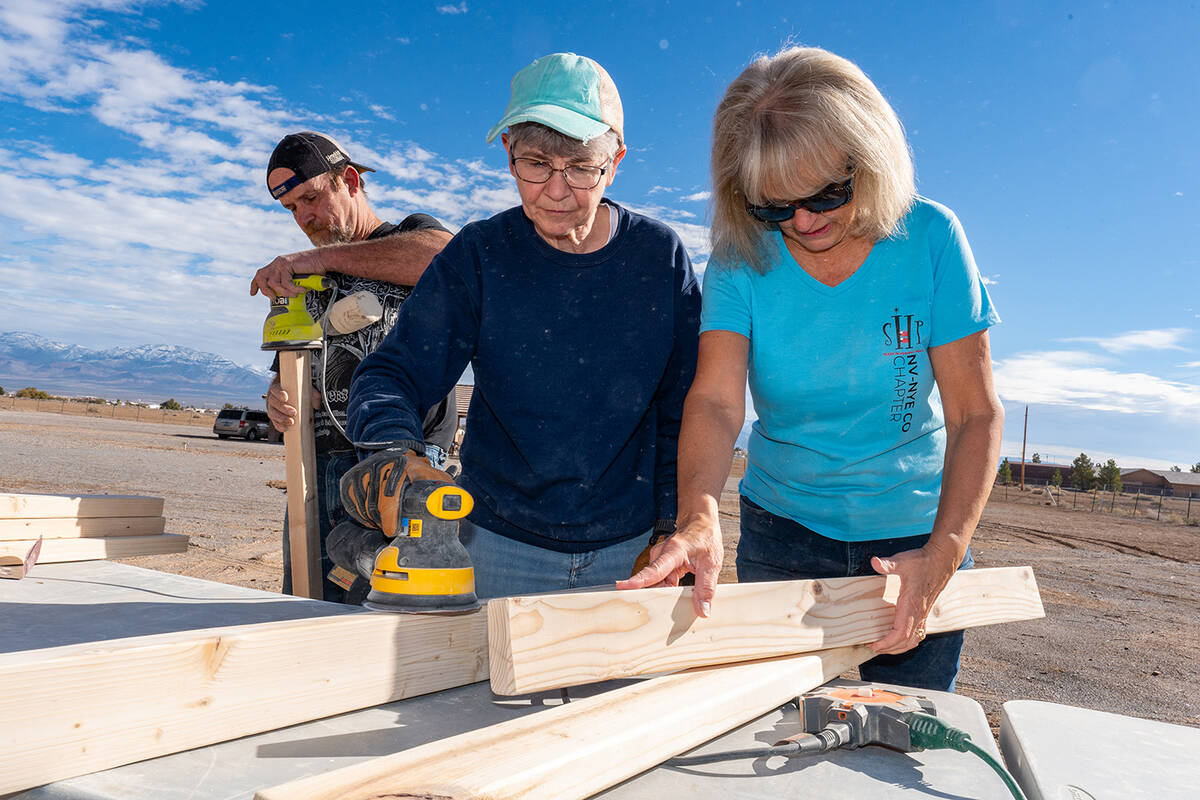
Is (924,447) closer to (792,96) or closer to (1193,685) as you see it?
(792,96)

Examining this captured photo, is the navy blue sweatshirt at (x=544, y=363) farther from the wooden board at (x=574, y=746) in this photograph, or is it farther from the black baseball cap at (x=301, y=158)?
the black baseball cap at (x=301, y=158)

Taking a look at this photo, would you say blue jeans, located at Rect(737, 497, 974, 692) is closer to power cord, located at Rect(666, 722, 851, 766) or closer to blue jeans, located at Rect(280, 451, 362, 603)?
power cord, located at Rect(666, 722, 851, 766)

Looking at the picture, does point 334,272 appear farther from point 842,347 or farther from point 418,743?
point 418,743

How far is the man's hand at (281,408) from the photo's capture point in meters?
3.33

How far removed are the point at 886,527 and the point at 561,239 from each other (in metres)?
1.21

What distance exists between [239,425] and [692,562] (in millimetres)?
36340

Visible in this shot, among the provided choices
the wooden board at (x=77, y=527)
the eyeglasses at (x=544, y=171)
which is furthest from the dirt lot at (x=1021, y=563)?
the eyeglasses at (x=544, y=171)

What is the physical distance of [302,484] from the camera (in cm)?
333

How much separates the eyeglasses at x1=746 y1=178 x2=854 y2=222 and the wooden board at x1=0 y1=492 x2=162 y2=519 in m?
2.77

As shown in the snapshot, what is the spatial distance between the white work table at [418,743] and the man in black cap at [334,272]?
1396 mm

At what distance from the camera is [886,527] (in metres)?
2.14

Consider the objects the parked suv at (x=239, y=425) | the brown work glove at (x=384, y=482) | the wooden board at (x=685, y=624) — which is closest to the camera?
the wooden board at (x=685, y=624)

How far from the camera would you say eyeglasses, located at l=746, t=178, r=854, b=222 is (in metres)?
2.00

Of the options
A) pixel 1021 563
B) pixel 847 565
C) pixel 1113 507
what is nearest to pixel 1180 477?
pixel 1113 507
